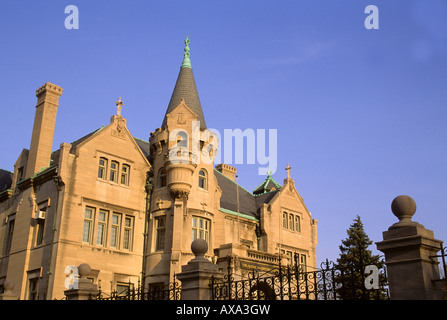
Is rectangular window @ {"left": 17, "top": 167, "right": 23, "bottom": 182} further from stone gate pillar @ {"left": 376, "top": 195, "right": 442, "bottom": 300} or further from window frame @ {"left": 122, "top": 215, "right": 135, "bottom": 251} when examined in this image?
stone gate pillar @ {"left": 376, "top": 195, "right": 442, "bottom": 300}

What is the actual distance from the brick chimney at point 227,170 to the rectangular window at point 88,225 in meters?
16.8

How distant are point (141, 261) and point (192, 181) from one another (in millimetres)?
5808

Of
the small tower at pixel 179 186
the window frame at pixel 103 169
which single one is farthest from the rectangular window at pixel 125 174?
the small tower at pixel 179 186

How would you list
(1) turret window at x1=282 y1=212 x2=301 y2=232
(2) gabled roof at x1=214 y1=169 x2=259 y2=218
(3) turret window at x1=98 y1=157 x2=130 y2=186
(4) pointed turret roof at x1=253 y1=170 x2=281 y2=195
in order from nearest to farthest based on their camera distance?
(3) turret window at x1=98 y1=157 x2=130 y2=186
(2) gabled roof at x1=214 y1=169 x2=259 y2=218
(1) turret window at x1=282 y1=212 x2=301 y2=232
(4) pointed turret roof at x1=253 y1=170 x2=281 y2=195

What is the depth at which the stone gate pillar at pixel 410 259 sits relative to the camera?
924 cm

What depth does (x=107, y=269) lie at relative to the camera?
89.6 ft

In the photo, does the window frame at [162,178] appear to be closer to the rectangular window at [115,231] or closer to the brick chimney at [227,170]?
the rectangular window at [115,231]

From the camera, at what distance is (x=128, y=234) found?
29391mm

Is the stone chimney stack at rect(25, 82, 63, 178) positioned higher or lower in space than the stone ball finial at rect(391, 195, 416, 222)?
higher

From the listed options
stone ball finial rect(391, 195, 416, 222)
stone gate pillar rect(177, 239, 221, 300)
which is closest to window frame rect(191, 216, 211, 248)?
stone gate pillar rect(177, 239, 221, 300)

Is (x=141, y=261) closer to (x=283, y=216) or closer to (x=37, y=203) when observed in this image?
(x=37, y=203)

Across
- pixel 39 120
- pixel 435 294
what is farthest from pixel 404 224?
pixel 39 120

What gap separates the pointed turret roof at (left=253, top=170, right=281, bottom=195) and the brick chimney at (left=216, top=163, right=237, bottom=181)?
248cm

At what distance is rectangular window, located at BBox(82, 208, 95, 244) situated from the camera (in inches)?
1072
